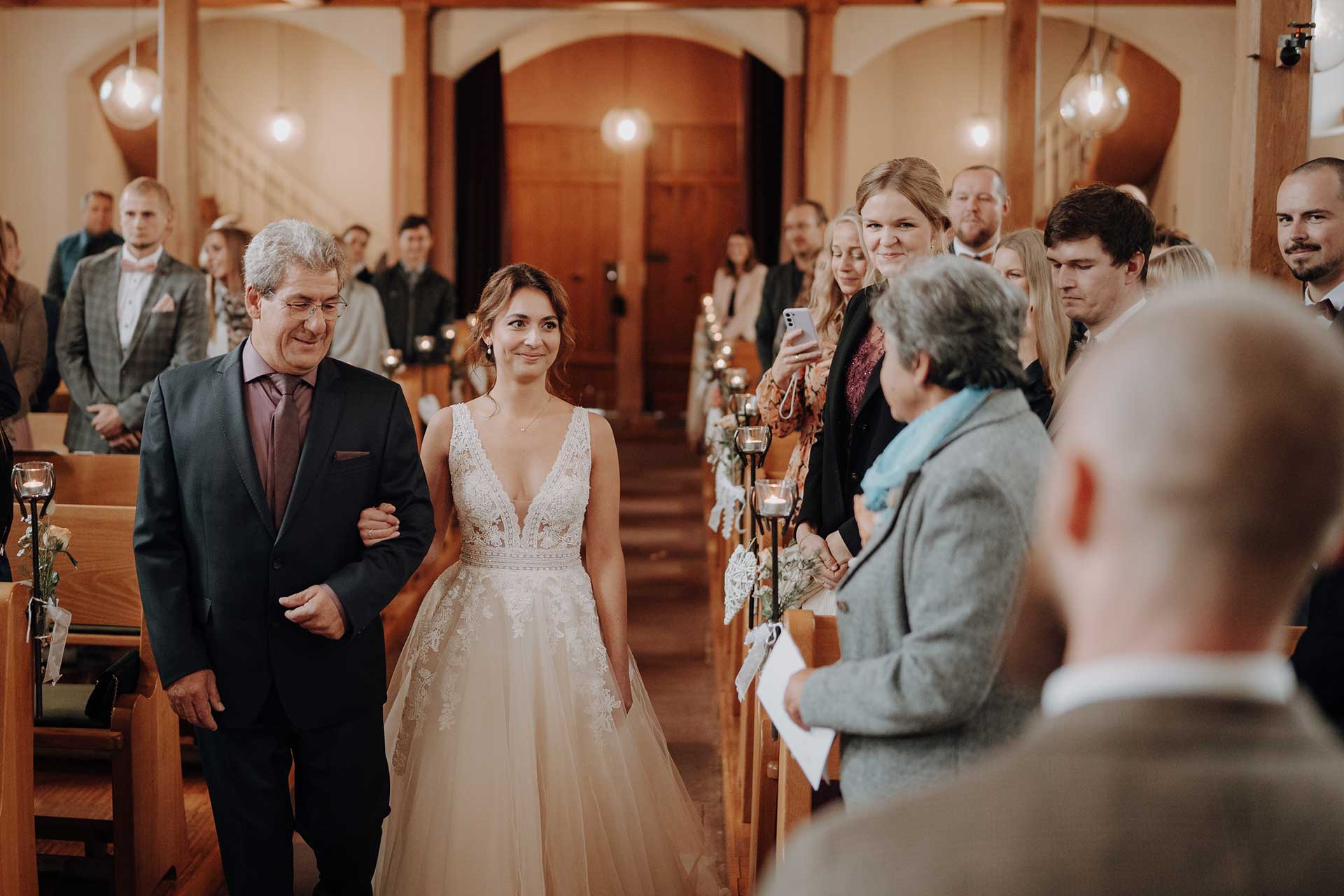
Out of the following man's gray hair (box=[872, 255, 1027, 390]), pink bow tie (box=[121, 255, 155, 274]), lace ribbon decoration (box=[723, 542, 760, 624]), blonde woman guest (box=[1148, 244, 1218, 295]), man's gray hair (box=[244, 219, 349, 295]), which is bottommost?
lace ribbon decoration (box=[723, 542, 760, 624])

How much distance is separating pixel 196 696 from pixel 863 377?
5.12ft

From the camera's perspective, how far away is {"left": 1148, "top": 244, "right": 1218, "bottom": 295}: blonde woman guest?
334 centimetres

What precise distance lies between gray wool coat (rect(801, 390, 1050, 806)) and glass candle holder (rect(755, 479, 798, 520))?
863 mm

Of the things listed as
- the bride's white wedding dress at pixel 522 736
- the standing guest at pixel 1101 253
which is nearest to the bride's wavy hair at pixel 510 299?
the bride's white wedding dress at pixel 522 736

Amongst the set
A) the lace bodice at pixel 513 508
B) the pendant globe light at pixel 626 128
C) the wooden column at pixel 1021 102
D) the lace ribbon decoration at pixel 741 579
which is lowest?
the lace ribbon decoration at pixel 741 579

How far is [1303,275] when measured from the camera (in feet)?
9.87

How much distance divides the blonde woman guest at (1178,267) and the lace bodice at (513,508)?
1649mm

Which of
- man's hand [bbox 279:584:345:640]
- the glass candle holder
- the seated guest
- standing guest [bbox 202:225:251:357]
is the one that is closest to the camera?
man's hand [bbox 279:584:345:640]

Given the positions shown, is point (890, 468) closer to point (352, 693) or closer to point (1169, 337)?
point (1169, 337)

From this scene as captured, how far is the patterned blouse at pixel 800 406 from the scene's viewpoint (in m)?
3.12

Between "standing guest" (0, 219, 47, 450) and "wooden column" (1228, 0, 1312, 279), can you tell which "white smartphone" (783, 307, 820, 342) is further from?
"standing guest" (0, 219, 47, 450)

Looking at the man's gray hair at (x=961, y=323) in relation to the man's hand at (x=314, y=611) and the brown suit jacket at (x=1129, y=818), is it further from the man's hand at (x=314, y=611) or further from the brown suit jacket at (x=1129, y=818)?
the man's hand at (x=314, y=611)

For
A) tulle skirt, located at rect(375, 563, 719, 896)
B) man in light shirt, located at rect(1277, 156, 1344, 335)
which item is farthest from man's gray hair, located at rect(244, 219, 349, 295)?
→ man in light shirt, located at rect(1277, 156, 1344, 335)

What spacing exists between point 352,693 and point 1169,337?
6.89 ft
